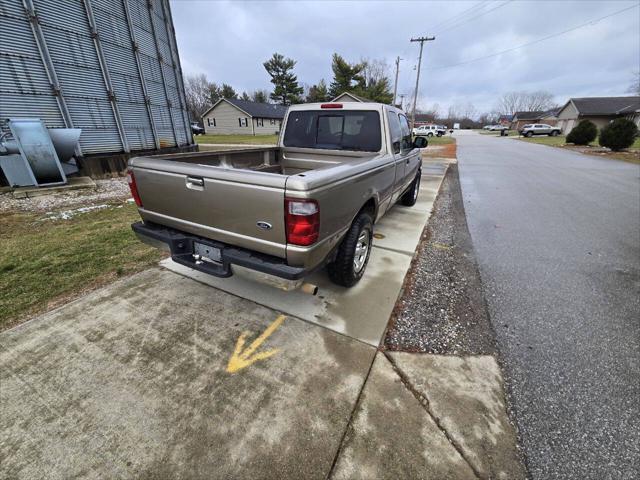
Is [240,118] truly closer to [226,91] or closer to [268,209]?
[226,91]

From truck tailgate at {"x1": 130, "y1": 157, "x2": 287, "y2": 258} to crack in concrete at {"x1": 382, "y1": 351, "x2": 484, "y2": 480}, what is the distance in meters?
1.28

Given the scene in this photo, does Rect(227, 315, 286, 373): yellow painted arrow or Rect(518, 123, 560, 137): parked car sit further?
Rect(518, 123, 560, 137): parked car

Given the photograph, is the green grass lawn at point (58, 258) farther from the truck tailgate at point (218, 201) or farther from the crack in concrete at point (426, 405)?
the crack in concrete at point (426, 405)

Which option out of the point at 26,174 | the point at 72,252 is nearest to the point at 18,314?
the point at 72,252

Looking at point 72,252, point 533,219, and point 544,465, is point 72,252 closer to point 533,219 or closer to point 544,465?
point 544,465

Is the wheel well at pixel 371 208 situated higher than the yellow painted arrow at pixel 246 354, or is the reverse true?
the wheel well at pixel 371 208

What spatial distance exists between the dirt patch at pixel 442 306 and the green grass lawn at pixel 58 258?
328 centimetres

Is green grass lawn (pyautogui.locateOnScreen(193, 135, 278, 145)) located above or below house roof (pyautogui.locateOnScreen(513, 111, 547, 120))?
below

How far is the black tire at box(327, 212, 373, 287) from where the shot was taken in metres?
2.90

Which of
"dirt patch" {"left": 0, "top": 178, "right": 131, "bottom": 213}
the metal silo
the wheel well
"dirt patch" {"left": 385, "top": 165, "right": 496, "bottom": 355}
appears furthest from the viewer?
the metal silo

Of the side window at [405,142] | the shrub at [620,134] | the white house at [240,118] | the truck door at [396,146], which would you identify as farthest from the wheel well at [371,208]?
the white house at [240,118]

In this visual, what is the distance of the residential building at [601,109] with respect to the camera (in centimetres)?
4047

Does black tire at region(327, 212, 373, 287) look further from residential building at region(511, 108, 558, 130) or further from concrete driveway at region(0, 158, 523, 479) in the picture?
residential building at region(511, 108, 558, 130)

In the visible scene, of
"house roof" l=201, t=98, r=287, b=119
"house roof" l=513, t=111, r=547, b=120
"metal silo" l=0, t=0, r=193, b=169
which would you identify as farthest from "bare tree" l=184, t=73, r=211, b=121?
"house roof" l=513, t=111, r=547, b=120
